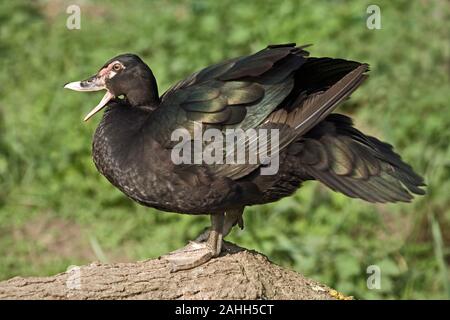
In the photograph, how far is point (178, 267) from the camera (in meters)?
4.68

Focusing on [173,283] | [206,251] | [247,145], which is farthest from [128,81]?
[173,283]

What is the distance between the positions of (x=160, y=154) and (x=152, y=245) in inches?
102

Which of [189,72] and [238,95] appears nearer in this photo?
[238,95]

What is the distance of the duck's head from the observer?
4918 millimetres

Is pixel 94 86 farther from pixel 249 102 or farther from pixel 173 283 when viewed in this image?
pixel 173 283

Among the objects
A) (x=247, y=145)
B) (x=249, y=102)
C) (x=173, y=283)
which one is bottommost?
(x=173, y=283)

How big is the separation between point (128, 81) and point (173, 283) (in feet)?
3.49

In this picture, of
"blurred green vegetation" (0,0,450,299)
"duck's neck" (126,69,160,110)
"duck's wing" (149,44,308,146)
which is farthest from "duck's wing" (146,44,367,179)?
"blurred green vegetation" (0,0,450,299)

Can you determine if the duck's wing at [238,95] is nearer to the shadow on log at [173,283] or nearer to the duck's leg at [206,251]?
the duck's leg at [206,251]

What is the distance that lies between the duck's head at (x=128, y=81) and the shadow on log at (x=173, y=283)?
82 cm

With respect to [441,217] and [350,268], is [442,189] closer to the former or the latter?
[441,217]

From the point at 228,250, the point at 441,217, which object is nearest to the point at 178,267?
the point at 228,250

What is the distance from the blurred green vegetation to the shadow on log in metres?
1.64

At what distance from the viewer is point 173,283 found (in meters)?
4.52
